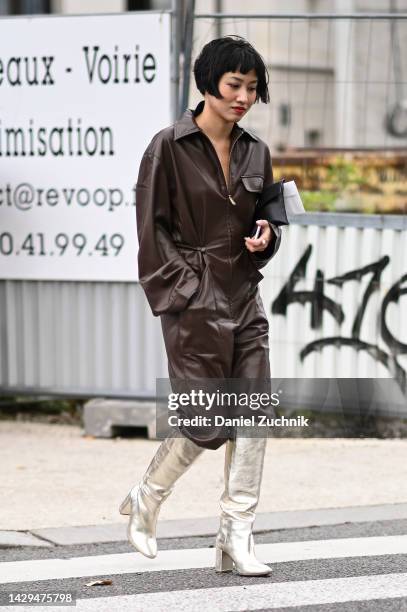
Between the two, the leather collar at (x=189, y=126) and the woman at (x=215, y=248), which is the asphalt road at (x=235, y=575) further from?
the leather collar at (x=189, y=126)

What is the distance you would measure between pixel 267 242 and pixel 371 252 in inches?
110

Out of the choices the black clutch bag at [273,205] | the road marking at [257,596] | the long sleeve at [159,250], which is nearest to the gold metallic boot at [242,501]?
the road marking at [257,596]

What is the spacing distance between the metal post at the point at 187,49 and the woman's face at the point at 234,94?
273cm

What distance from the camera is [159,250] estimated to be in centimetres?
470

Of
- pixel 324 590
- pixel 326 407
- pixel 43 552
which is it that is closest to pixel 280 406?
pixel 326 407

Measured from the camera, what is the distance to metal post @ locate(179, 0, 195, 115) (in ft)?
23.9

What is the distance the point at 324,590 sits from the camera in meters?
4.61

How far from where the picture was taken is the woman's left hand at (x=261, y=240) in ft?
15.2

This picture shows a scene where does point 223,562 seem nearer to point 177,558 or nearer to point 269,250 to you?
point 177,558

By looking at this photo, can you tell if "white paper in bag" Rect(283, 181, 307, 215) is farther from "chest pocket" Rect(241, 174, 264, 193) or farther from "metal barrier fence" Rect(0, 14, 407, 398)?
"metal barrier fence" Rect(0, 14, 407, 398)

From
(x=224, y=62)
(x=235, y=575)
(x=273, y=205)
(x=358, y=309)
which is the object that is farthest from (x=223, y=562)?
(x=358, y=309)

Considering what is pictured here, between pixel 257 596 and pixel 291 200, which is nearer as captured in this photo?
pixel 257 596

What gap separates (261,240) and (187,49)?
117 inches

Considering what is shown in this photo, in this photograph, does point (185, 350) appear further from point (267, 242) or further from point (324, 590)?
point (324, 590)
